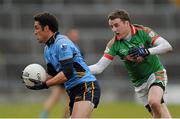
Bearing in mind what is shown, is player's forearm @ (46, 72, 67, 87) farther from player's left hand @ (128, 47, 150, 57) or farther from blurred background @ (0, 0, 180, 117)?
blurred background @ (0, 0, 180, 117)

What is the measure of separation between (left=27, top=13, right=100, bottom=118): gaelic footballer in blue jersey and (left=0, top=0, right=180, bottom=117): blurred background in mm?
13430

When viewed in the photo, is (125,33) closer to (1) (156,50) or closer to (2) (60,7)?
(1) (156,50)

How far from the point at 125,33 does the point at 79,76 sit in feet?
4.85

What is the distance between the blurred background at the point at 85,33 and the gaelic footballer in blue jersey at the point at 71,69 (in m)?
13.4

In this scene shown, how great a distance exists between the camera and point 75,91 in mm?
9375

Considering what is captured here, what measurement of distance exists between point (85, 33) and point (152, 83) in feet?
48.0

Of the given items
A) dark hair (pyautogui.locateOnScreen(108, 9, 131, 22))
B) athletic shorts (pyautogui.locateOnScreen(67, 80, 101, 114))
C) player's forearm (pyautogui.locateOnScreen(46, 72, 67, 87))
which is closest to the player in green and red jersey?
dark hair (pyautogui.locateOnScreen(108, 9, 131, 22))

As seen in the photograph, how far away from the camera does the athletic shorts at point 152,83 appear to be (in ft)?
35.0

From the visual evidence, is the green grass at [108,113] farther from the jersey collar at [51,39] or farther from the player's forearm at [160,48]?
the jersey collar at [51,39]

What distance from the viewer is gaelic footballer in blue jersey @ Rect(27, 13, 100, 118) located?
912cm

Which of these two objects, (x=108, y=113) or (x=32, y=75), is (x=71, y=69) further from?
(x=108, y=113)

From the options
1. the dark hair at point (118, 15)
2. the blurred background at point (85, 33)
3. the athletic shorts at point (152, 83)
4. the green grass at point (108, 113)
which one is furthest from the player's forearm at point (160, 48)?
the blurred background at point (85, 33)

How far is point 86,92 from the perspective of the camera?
30.6 ft

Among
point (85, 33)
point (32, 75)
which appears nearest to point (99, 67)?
point (32, 75)
